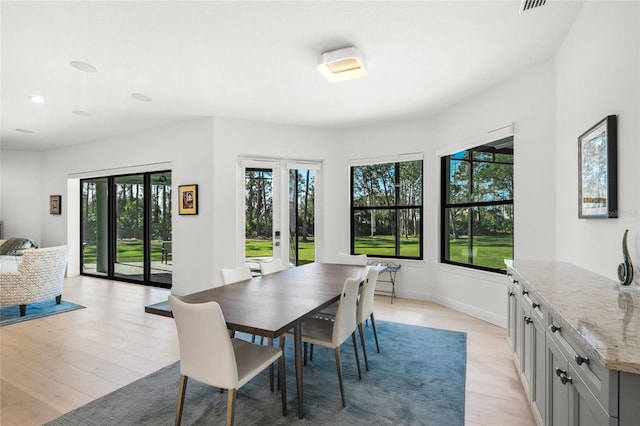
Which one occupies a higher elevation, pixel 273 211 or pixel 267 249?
pixel 273 211

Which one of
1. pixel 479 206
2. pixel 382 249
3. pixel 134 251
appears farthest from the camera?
pixel 134 251

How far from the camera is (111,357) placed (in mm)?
3004

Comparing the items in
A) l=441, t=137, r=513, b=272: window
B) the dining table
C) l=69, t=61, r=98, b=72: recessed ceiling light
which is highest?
l=69, t=61, r=98, b=72: recessed ceiling light

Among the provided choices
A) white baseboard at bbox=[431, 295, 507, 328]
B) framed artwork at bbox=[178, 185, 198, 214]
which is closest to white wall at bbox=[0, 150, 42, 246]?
framed artwork at bbox=[178, 185, 198, 214]

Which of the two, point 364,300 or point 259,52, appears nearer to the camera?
point 364,300

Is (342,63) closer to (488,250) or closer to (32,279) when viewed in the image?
(488,250)

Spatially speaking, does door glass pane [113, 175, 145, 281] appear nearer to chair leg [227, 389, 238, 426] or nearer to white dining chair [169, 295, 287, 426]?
white dining chair [169, 295, 287, 426]

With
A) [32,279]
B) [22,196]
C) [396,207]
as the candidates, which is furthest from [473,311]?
[22,196]

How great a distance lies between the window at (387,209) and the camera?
5.14 meters

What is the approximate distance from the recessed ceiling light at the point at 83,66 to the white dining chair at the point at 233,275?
2393 mm

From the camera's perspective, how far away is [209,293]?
243 cm

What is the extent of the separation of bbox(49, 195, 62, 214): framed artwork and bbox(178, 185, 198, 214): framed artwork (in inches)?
146

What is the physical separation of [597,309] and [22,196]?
31.5 feet

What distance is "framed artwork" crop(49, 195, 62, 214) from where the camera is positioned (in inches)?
275
